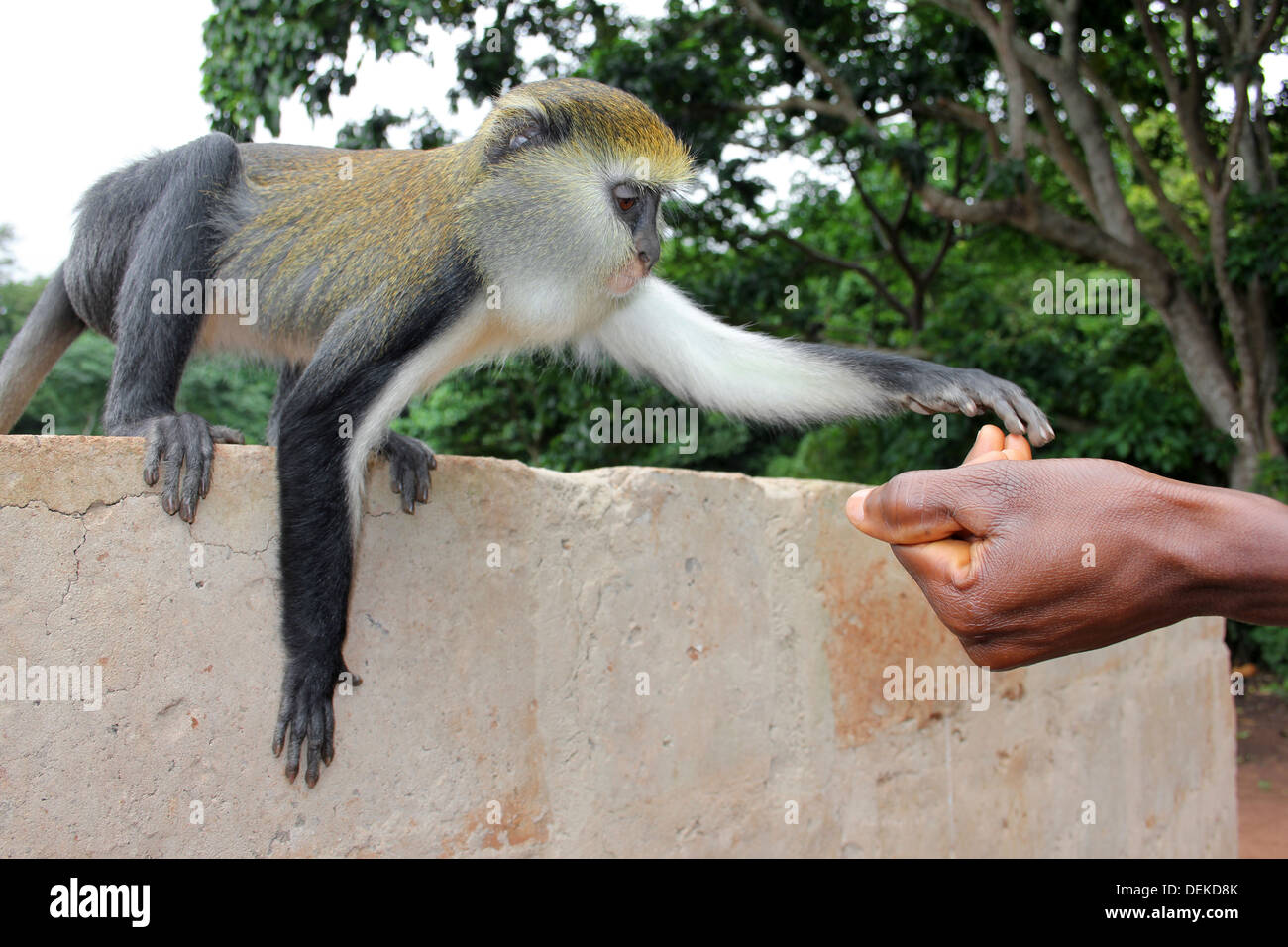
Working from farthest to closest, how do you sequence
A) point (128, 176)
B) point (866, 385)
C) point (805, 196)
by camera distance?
point (805, 196) → point (128, 176) → point (866, 385)

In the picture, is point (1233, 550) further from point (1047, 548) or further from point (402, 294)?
point (402, 294)

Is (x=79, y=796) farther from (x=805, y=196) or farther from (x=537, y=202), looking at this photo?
(x=805, y=196)

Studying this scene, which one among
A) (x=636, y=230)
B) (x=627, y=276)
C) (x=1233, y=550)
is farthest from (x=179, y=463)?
(x=1233, y=550)

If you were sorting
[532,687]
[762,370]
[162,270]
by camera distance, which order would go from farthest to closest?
1. [762,370]
2. [162,270]
3. [532,687]

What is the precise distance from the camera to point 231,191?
3656 millimetres

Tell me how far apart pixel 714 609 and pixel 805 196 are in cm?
1053

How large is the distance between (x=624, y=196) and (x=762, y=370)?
78cm

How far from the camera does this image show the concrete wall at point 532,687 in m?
2.49

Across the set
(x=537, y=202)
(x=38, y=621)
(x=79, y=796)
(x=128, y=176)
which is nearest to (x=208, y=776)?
(x=79, y=796)

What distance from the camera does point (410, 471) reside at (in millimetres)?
3137

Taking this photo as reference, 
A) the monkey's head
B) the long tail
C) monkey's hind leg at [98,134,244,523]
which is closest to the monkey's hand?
monkey's hind leg at [98,134,244,523]

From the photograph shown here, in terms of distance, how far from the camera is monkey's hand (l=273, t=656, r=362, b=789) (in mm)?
2701

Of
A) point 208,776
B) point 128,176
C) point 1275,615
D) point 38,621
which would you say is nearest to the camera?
point 1275,615

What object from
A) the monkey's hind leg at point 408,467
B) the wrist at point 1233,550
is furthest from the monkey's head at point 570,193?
the wrist at point 1233,550
